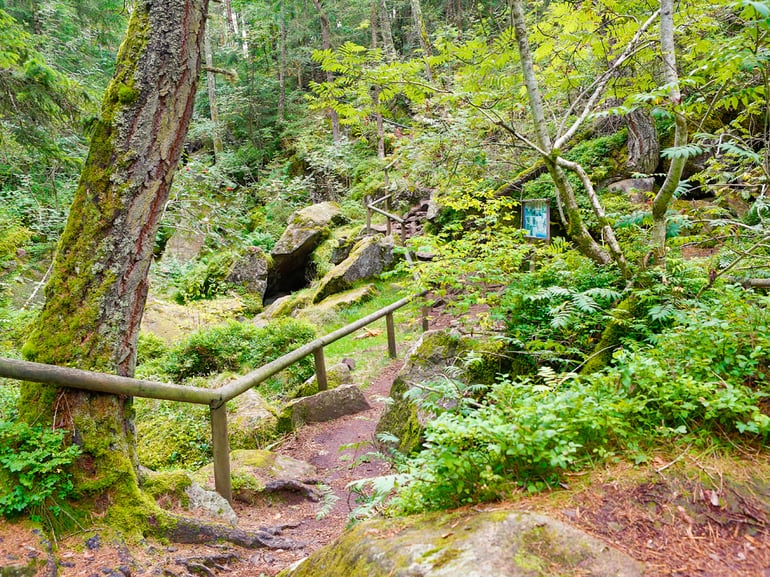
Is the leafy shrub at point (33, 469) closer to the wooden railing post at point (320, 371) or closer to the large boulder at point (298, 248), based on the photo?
the wooden railing post at point (320, 371)

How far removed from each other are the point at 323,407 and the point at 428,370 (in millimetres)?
1727

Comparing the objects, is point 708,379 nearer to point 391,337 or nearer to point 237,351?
point 391,337

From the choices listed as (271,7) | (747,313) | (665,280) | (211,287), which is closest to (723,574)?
(747,313)

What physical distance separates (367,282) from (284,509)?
8.85m

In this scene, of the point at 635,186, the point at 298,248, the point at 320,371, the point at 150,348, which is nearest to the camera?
the point at 320,371

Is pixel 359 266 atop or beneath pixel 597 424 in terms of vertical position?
atop

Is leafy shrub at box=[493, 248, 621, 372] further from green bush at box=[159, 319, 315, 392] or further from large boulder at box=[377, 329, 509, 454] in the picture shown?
green bush at box=[159, 319, 315, 392]

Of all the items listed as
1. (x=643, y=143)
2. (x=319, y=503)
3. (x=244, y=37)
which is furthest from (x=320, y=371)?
(x=244, y=37)

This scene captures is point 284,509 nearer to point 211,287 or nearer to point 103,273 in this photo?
point 103,273

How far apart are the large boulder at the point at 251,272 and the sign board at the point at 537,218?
8505mm

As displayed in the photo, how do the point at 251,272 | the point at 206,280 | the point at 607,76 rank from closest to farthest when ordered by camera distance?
the point at 607,76, the point at 206,280, the point at 251,272

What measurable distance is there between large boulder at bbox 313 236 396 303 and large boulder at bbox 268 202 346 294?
1.47m

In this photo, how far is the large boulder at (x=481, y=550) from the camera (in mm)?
1439

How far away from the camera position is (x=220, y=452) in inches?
148
